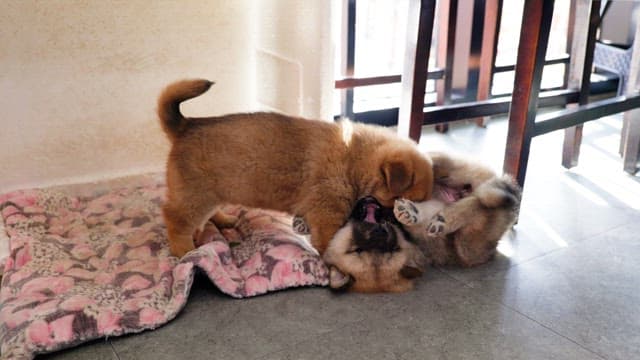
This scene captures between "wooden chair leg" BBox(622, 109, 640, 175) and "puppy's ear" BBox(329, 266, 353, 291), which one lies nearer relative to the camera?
"puppy's ear" BBox(329, 266, 353, 291)

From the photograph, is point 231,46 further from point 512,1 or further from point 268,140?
point 512,1

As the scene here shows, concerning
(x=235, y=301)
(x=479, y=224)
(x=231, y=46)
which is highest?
(x=231, y=46)

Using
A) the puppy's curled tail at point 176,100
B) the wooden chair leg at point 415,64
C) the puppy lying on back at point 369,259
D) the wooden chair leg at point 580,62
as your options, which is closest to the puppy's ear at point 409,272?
the puppy lying on back at point 369,259

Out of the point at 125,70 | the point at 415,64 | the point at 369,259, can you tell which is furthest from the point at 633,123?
the point at 125,70

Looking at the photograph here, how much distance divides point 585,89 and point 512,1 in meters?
1.13

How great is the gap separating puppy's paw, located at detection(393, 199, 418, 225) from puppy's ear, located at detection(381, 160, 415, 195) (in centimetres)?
3

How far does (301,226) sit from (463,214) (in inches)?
17.4

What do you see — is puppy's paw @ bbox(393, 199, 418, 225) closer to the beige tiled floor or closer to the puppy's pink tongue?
the puppy's pink tongue

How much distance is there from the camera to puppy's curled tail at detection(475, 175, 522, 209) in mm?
1610

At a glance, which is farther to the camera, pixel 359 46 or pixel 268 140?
pixel 359 46

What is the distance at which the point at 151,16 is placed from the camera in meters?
2.14

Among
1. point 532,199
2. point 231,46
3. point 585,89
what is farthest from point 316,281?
point 585,89

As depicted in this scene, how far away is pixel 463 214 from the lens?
161 cm

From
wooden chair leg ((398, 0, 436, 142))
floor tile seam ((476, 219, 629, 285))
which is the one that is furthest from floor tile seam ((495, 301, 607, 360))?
wooden chair leg ((398, 0, 436, 142))
